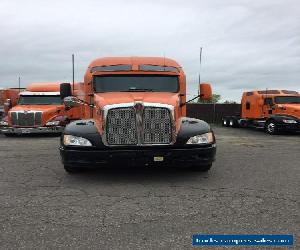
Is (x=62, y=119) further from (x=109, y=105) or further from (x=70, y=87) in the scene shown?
(x=109, y=105)

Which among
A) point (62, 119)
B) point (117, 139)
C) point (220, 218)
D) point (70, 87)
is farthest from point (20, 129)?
point (220, 218)

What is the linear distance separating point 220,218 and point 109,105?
3066mm

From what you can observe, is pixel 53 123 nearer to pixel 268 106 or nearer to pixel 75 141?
pixel 75 141

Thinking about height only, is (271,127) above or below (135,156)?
below

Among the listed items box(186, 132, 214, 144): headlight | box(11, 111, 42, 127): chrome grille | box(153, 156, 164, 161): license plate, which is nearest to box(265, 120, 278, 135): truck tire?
box(11, 111, 42, 127): chrome grille

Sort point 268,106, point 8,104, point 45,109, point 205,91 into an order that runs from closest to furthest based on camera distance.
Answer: point 205,91
point 45,109
point 8,104
point 268,106

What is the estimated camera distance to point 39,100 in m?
16.5

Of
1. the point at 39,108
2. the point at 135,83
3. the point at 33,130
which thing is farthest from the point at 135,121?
the point at 39,108

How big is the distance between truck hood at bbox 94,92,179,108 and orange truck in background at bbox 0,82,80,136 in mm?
8060

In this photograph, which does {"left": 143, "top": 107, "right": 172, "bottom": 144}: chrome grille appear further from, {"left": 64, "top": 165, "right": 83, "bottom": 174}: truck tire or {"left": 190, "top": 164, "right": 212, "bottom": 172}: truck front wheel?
{"left": 64, "top": 165, "right": 83, "bottom": 174}: truck tire

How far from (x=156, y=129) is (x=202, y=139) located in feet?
2.73

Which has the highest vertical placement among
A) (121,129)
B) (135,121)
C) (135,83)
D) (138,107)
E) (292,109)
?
(135,83)

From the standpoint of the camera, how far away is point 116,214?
16.1ft

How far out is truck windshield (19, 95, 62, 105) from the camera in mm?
16438
